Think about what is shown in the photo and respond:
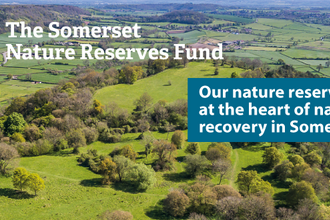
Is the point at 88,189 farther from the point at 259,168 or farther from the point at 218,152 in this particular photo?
the point at 259,168

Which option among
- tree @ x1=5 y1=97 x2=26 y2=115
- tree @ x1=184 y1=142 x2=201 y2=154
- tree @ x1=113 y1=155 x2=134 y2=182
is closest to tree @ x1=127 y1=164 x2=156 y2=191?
tree @ x1=113 y1=155 x2=134 y2=182

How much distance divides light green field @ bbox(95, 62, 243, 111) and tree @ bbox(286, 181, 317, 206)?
58247 millimetres

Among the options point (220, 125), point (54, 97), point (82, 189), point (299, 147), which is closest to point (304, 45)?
point (299, 147)

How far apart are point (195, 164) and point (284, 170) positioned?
21.3 metres

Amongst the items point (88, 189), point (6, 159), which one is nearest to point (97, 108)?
point (6, 159)

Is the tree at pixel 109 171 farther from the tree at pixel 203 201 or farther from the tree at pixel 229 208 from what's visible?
the tree at pixel 229 208

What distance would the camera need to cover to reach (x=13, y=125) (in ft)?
225

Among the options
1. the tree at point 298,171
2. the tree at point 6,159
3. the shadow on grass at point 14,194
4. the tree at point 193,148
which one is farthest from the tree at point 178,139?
the tree at point 6,159

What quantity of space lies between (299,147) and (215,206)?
4429 centimetres

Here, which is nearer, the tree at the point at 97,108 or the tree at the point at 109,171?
the tree at the point at 109,171

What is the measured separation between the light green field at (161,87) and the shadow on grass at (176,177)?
3784 cm

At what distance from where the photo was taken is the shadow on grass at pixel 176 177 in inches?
2164

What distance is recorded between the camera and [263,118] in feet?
170

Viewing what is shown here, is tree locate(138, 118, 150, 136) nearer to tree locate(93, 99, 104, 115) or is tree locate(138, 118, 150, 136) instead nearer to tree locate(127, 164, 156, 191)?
tree locate(93, 99, 104, 115)
